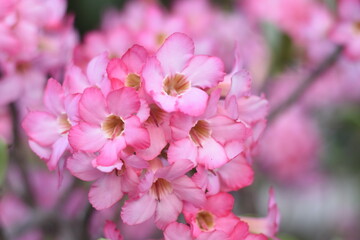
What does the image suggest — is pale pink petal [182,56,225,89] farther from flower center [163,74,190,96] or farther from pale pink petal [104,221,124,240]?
pale pink petal [104,221,124,240]

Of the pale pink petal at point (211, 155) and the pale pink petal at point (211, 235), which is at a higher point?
the pale pink petal at point (211, 155)

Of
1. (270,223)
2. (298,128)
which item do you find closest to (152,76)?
(270,223)

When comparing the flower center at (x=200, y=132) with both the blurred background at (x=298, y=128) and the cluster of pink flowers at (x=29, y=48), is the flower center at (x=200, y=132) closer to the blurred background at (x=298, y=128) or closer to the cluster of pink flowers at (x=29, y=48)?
the cluster of pink flowers at (x=29, y=48)

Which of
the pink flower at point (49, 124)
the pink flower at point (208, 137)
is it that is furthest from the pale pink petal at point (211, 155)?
the pink flower at point (49, 124)

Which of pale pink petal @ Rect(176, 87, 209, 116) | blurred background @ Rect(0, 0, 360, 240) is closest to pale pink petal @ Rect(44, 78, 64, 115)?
pale pink petal @ Rect(176, 87, 209, 116)

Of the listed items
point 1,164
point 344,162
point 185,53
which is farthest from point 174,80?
point 344,162

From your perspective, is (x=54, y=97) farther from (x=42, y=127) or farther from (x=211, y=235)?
(x=211, y=235)

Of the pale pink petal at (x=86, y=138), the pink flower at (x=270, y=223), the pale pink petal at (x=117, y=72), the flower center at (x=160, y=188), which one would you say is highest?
the pale pink petal at (x=117, y=72)
